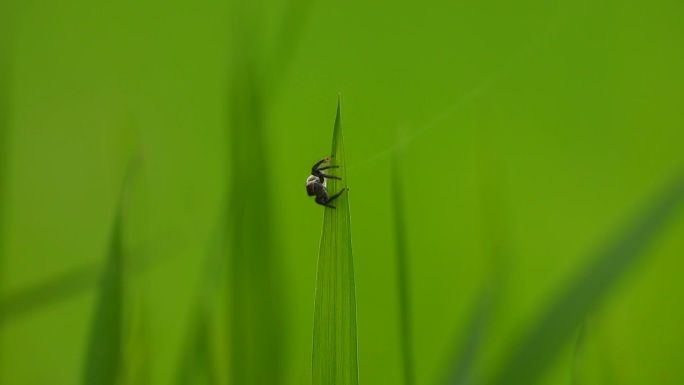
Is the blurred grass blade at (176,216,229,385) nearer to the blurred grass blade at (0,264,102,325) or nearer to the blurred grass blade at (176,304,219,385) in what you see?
the blurred grass blade at (176,304,219,385)

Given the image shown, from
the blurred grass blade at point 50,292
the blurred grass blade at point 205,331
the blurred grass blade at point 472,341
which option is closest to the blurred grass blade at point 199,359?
the blurred grass blade at point 205,331

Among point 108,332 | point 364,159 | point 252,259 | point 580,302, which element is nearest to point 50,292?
point 108,332

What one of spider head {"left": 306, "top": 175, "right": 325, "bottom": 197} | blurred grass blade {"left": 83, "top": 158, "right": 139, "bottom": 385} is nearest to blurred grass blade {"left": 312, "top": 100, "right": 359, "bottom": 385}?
spider head {"left": 306, "top": 175, "right": 325, "bottom": 197}

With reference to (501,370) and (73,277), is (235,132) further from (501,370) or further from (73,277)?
(501,370)

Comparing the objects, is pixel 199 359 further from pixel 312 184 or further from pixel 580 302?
pixel 580 302

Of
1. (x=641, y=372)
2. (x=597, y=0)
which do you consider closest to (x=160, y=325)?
(x=641, y=372)

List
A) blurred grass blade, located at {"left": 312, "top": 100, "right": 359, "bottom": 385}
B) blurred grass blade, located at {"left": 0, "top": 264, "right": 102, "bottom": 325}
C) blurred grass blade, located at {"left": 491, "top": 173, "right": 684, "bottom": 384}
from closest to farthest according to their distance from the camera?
blurred grass blade, located at {"left": 312, "top": 100, "right": 359, "bottom": 385} < blurred grass blade, located at {"left": 491, "top": 173, "right": 684, "bottom": 384} < blurred grass blade, located at {"left": 0, "top": 264, "right": 102, "bottom": 325}

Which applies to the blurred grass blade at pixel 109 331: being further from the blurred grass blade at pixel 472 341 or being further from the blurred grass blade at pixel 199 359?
the blurred grass blade at pixel 472 341
